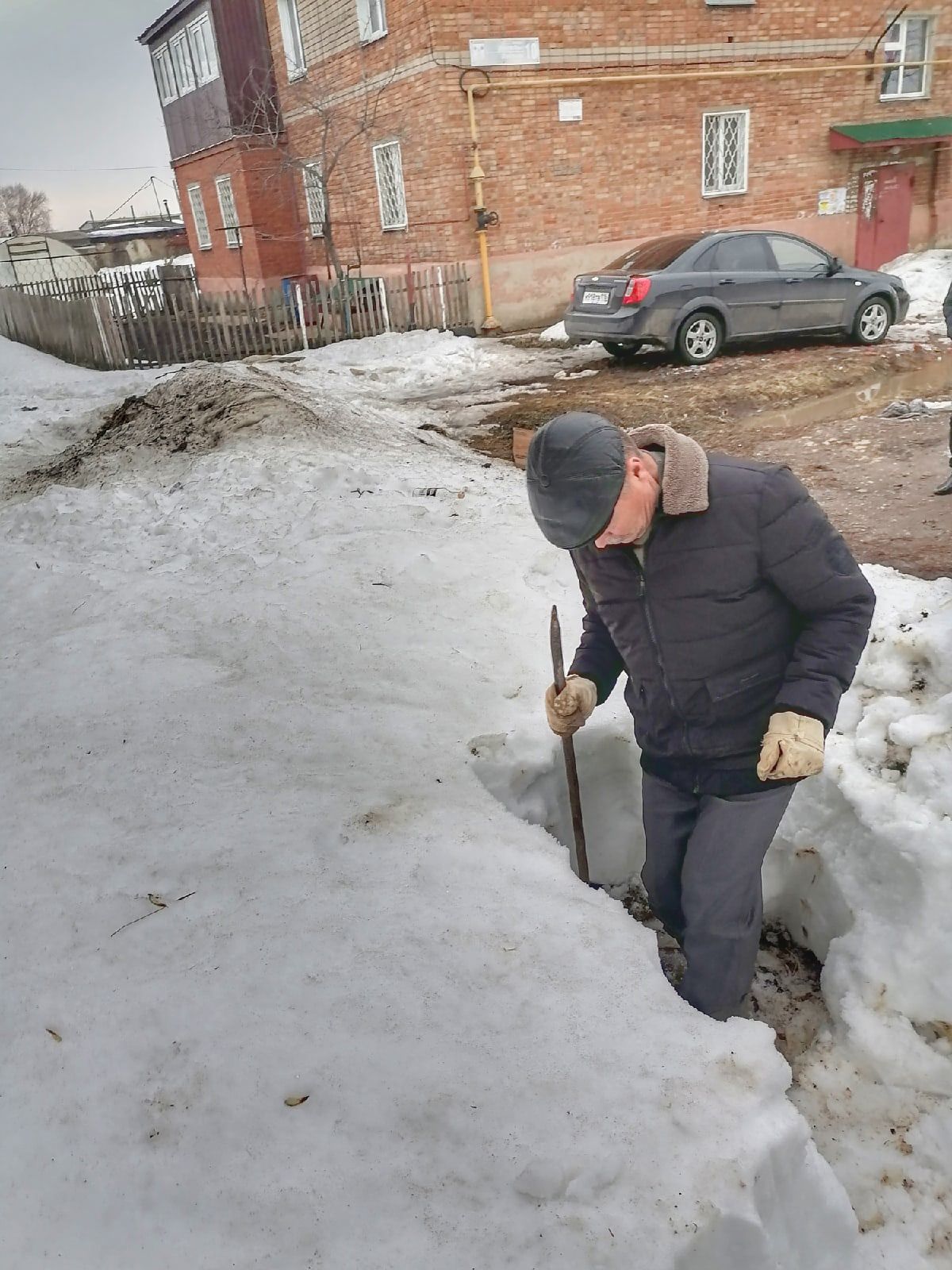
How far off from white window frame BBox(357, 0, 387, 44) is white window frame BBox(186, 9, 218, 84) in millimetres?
4672

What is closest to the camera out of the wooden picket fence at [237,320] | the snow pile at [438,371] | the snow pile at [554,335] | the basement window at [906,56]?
the snow pile at [438,371]

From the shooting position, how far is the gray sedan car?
1012cm

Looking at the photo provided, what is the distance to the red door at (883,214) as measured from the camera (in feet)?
55.8

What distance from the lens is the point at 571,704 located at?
263 centimetres

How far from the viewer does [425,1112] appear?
185 cm

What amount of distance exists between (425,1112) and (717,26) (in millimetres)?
17736

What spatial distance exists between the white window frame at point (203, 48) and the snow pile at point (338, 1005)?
61.9 feet

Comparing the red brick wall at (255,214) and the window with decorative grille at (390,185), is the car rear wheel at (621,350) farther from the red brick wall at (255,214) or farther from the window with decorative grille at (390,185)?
the red brick wall at (255,214)

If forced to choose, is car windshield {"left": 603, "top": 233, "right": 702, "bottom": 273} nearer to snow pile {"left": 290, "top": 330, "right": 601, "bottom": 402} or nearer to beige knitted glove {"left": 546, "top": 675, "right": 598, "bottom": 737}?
snow pile {"left": 290, "top": 330, "right": 601, "bottom": 402}

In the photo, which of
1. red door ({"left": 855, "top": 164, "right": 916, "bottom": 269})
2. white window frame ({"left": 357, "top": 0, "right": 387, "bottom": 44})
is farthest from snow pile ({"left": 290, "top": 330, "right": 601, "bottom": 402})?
red door ({"left": 855, "top": 164, "right": 916, "bottom": 269})

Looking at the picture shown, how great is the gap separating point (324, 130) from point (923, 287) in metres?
10.5

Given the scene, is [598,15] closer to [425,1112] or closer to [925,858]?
[925,858]

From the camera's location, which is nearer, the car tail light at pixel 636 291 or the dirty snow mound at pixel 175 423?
the dirty snow mound at pixel 175 423

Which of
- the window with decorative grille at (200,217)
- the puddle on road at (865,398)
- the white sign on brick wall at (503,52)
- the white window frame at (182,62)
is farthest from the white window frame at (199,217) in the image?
the puddle on road at (865,398)
